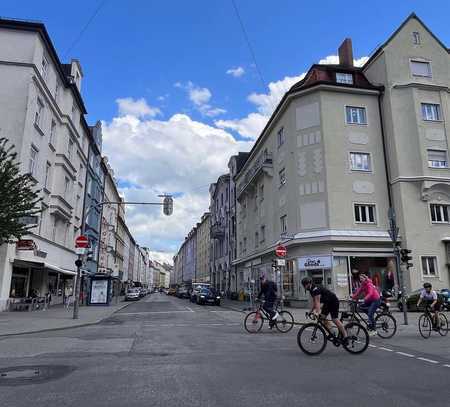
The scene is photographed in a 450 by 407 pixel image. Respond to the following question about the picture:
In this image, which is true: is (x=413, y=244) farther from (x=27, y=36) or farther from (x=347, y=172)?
(x=27, y=36)

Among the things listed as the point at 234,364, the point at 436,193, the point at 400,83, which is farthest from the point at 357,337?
the point at 400,83

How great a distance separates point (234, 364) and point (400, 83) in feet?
95.5

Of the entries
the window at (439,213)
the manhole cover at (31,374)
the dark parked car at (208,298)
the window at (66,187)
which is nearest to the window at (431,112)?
the window at (439,213)

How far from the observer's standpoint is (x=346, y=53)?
37.1m

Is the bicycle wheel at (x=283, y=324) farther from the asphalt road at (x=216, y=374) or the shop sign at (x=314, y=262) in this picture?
the shop sign at (x=314, y=262)

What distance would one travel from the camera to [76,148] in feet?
121

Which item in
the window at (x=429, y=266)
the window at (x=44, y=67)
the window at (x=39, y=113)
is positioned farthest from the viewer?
the window at (x=429, y=266)

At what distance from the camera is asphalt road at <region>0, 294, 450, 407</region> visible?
18.6 ft

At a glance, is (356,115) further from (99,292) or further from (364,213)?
(99,292)

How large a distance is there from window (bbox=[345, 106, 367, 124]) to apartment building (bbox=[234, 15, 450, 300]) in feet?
0.25

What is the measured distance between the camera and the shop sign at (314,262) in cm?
2859

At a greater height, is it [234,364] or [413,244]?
[413,244]

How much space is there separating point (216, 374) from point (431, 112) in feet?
99.0

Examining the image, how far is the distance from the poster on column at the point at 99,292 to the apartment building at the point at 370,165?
14.4m
